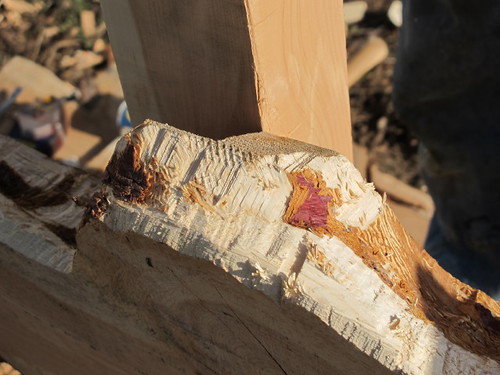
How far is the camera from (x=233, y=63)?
2.65 feet

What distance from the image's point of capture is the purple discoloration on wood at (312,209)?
643 millimetres

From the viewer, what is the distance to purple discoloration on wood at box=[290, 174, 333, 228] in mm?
643

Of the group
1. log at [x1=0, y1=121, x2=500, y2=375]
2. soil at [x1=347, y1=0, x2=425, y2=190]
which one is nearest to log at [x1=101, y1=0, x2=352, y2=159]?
log at [x1=0, y1=121, x2=500, y2=375]

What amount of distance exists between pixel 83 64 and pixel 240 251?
353 centimetres

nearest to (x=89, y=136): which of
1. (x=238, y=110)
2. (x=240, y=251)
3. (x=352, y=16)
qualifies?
(x=352, y=16)

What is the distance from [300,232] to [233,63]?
298 millimetres

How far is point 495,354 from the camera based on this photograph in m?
0.67

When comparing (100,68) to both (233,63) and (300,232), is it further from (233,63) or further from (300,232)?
(300,232)

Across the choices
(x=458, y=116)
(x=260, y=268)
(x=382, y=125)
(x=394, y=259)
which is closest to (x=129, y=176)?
(x=260, y=268)

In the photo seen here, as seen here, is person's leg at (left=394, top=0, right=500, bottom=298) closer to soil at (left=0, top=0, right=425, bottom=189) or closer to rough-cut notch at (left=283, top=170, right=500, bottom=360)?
rough-cut notch at (left=283, top=170, right=500, bottom=360)

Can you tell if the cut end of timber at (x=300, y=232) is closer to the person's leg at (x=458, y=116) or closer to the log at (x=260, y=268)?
the log at (x=260, y=268)

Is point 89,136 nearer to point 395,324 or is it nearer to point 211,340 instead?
point 211,340

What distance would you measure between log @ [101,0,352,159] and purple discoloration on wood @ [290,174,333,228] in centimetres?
21

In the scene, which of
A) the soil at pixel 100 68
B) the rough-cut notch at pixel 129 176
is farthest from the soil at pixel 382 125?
the rough-cut notch at pixel 129 176
